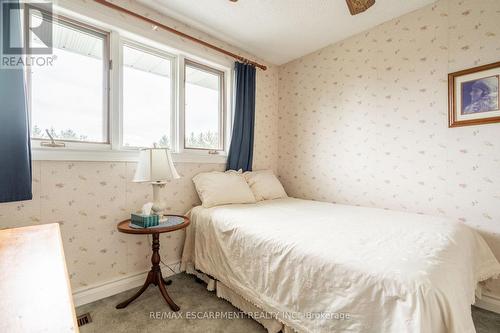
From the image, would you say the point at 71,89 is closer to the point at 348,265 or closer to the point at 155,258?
the point at 155,258

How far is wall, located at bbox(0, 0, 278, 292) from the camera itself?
1.71m

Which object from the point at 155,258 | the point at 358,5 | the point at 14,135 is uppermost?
the point at 358,5

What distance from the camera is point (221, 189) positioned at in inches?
95.4

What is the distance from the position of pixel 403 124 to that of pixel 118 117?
8.36ft

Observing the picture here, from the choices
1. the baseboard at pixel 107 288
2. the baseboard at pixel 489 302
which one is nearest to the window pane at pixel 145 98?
the baseboard at pixel 107 288

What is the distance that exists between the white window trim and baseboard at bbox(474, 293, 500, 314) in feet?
8.32

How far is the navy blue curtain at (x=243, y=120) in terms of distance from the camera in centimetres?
284

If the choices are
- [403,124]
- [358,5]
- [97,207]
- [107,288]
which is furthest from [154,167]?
[403,124]

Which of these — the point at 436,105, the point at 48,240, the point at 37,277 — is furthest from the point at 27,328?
the point at 436,105

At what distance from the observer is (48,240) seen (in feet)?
3.58

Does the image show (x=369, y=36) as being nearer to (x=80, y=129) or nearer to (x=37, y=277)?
(x=80, y=129)
